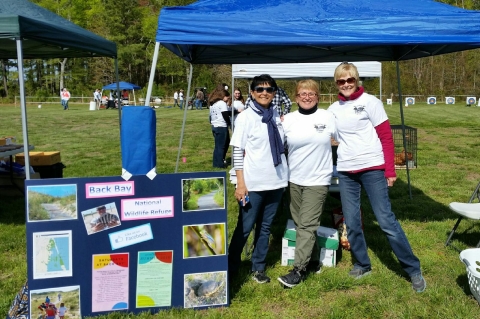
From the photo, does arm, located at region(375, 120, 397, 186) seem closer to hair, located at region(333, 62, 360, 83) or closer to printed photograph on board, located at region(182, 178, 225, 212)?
hair, located at region(333, 62, 360, 83)

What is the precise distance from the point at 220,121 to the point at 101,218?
609 cm

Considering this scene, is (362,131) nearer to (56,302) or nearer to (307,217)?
(307,217)

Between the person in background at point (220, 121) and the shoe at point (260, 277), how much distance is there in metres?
5.40

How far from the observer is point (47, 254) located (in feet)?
9.23

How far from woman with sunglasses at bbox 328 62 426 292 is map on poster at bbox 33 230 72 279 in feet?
6.98

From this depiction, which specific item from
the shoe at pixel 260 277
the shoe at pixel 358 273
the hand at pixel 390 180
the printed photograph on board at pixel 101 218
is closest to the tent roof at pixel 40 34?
the printed photograph on board at pixel 101 218

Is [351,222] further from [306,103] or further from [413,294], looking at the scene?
[306,103]

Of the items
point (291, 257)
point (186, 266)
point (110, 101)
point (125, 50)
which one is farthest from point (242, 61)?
point (125, 50)

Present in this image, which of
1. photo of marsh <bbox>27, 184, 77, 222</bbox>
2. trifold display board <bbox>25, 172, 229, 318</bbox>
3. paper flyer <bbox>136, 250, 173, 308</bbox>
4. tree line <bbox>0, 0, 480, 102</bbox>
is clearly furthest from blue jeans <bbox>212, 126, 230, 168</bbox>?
tree line <bbox>0, 0, 480, 102</bbox>

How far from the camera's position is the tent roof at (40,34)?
3.93 metres

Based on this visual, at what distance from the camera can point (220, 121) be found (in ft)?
29.0

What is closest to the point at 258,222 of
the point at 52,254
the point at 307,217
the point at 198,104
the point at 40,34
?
the point at 307,217

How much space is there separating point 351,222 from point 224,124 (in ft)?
18.5

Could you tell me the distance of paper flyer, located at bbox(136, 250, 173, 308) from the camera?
9.84 ft
